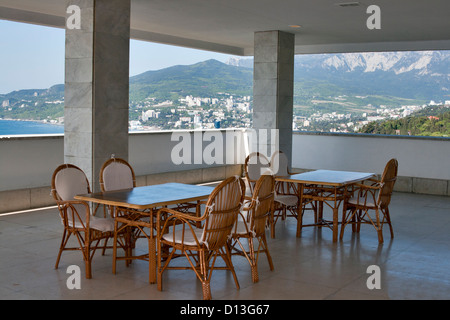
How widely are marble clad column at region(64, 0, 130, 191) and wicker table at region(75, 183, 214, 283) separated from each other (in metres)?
1.66

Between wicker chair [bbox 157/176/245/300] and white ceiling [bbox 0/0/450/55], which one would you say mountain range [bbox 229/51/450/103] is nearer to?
white ceiling [bbox 0/0/450/55]

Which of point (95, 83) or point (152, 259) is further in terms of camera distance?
point (95, 83)

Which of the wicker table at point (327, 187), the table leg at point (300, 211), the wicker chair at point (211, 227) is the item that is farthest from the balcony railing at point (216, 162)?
the wicker chair at point (211, 227)

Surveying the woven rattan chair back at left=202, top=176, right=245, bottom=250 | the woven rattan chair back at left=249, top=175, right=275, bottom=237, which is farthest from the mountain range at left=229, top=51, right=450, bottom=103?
the woven rattan chair back at left=202, top=176, right=245, bottom=250

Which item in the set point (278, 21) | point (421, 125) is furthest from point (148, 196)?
point (421, 125)

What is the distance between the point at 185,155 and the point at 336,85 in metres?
4.55

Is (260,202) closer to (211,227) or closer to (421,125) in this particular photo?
(211,227)

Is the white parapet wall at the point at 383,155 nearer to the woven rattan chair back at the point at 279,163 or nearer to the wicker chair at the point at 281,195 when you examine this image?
the wicker chair at the point at 281,195

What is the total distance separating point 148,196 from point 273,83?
5805 mm

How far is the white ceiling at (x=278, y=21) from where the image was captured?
7613mm

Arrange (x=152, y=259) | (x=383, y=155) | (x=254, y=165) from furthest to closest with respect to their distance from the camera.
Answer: (x=383, y=155) → (x=254, y=165) → (x=152, y=259)

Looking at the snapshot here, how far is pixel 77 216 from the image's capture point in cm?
499

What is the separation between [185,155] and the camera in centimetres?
1109

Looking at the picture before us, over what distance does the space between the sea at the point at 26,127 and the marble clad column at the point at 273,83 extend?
12.1 ft
